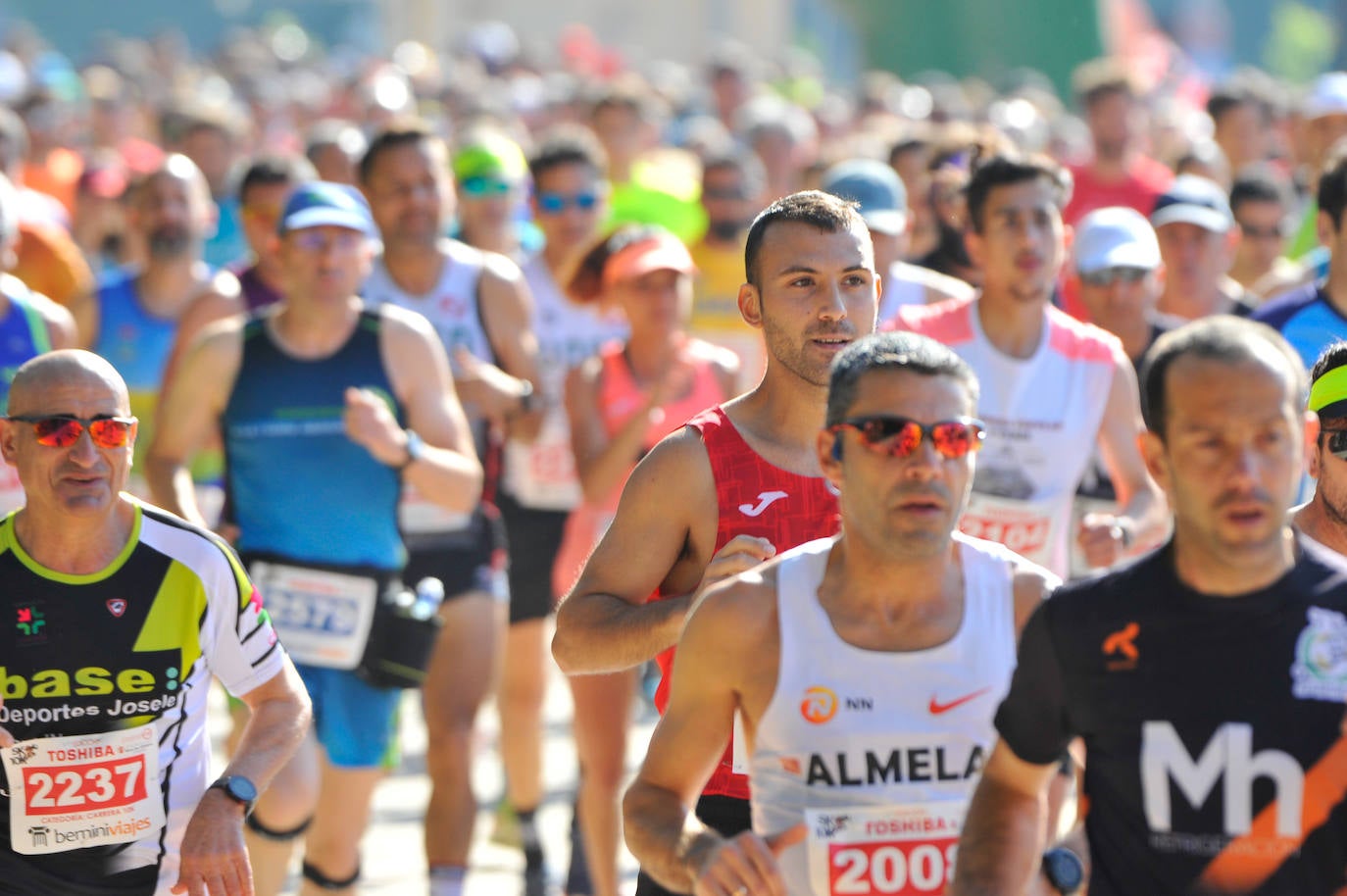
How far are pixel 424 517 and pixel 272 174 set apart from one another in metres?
1.64

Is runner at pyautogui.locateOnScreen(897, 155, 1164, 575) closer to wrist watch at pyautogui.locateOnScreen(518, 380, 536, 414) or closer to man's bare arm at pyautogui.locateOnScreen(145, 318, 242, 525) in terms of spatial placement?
wrist watch at pyautogui.locateOnScreen(518, 380, 536, 414)

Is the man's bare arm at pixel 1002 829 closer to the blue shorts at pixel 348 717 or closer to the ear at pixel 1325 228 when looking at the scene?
the blue shorts at pixel 348 717

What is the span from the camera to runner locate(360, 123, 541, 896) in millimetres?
6750

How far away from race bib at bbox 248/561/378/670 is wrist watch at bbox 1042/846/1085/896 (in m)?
2.61

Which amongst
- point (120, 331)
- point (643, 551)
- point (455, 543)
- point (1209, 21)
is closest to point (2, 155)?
point (120, 331)

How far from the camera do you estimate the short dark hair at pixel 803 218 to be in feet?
14.5

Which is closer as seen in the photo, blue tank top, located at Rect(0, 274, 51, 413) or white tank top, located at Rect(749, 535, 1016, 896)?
white tank top, located at Rect(749, 535, 1016, 896)

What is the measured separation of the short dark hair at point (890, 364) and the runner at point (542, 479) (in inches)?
153

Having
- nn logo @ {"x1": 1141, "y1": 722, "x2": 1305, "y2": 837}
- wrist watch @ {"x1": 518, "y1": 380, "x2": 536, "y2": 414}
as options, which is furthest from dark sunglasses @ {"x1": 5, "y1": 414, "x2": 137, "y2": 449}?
wrist watch @ {"x1": 518, "y1": 380, "x2": 536, "y2": 414}

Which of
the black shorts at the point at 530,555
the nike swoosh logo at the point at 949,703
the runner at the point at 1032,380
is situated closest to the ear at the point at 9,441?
the nike swoosh logo at the point at 949,703

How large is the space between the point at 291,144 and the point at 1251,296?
9.28 m

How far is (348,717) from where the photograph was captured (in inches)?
247

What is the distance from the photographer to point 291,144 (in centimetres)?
1609

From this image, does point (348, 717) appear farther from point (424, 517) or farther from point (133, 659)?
point (133, 659)
